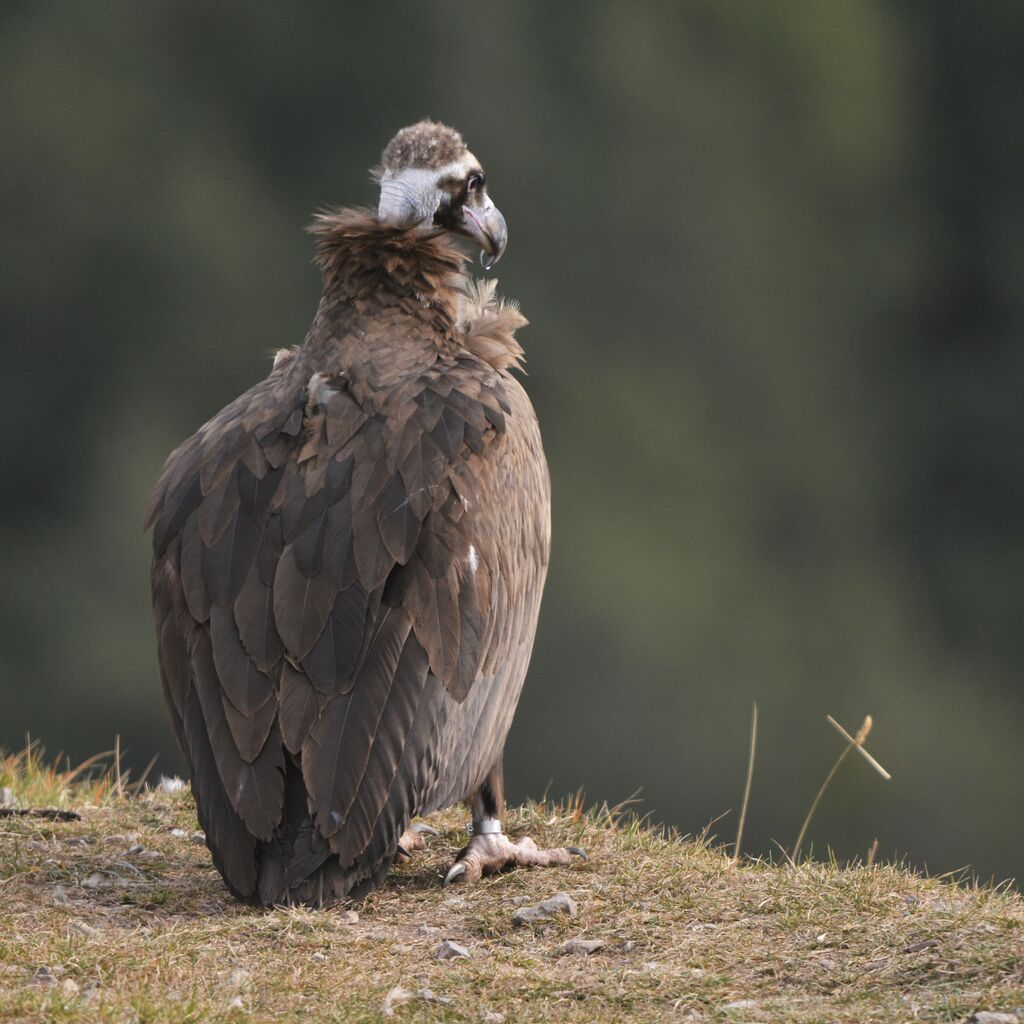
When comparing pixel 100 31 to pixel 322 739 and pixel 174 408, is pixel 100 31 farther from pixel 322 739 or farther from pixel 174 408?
pixel 322 739

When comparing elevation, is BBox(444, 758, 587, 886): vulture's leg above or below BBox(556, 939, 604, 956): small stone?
above

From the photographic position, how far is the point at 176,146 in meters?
58.3

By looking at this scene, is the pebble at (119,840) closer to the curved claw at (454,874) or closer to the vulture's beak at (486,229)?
the curved claw at (454,874)

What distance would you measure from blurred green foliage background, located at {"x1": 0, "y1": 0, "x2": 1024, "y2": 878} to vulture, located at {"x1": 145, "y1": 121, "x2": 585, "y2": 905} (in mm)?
28265

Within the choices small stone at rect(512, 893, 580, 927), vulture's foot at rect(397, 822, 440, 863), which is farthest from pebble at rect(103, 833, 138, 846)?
small stone at rect(512, 893, 580, 927)

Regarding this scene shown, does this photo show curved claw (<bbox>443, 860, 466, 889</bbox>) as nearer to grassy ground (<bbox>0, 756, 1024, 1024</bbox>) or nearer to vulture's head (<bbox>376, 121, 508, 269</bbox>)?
grassy ground (<bbox>0, 756, 1024, 1024</bbox>)

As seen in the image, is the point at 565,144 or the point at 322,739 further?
the point at 565,144

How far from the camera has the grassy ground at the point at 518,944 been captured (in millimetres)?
4812

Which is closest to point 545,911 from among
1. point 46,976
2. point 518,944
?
point 518,944

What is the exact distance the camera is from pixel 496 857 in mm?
6316

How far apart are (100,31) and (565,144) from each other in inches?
549

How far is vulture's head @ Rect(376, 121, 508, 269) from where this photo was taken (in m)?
7.23

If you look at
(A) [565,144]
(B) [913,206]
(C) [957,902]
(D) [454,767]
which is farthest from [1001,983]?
(B) [913,206]

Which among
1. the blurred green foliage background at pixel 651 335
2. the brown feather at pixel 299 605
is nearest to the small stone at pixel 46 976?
the brown feather at pixel 299 605
